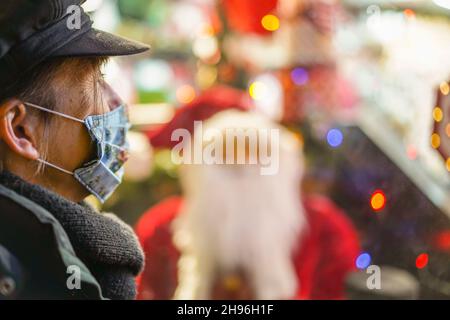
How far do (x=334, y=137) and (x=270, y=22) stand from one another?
21.6 inches

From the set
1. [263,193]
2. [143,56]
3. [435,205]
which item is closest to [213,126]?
[263,193]

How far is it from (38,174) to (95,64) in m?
0.18

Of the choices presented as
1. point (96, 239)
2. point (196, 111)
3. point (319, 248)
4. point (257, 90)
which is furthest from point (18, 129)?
point (257, 90)

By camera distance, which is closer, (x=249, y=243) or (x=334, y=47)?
(x=249, y=243)

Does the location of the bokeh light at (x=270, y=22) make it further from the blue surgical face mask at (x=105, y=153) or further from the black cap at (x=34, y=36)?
the black cap at (x=34, y=36)

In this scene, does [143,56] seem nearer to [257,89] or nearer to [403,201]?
[257,89]

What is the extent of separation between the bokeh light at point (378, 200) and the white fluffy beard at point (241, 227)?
0.94 ft

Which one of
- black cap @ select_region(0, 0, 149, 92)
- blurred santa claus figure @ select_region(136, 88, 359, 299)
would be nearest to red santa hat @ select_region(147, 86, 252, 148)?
blurred santa claus figure @ select_region(136, 88, 359, 299)

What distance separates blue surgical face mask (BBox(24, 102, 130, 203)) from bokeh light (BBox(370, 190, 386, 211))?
45.3 inches

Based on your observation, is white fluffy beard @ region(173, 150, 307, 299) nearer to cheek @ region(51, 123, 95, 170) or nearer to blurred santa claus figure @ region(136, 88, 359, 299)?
blurred santa claus figure @ region(136, 88, 359, 299)

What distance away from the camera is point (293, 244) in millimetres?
1897

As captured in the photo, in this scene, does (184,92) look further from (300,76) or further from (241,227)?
(241,227)

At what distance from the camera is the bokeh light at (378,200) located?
2.02m

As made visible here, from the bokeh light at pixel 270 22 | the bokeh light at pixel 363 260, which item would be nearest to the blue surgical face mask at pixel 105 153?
the bokeh light at pixel 363 260
